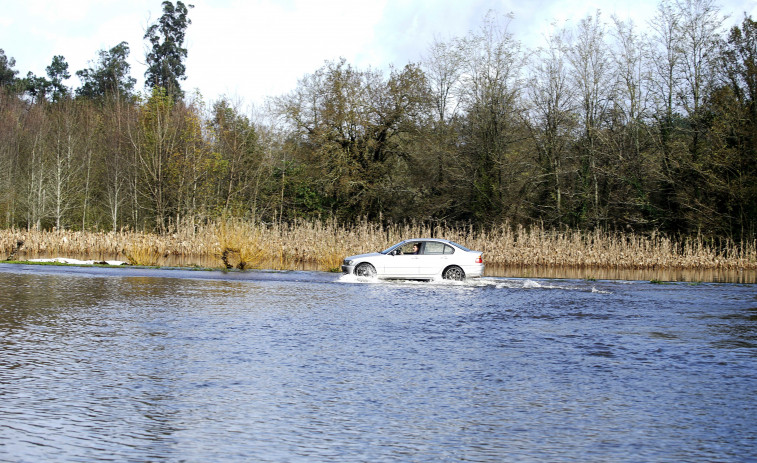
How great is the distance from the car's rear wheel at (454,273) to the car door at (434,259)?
22 cm

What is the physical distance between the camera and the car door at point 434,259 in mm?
26531

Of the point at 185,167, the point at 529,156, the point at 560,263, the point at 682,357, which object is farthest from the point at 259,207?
the point at 682,357

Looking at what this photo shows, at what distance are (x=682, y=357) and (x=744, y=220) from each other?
36655mm

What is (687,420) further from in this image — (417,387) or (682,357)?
(682,357)

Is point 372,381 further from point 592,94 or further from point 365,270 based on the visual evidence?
point 592,94

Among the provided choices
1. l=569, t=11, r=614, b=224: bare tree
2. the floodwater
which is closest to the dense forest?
l=569, t=11, r=614, b=224: bare tree

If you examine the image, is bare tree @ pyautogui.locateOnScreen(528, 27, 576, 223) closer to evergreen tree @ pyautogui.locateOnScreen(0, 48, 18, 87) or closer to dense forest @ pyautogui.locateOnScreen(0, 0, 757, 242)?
dense forest @ pyautogui.locateOnScreen(0, 0, 757, 242)

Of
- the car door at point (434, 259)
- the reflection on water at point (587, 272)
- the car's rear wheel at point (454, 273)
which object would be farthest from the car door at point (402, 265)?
the reflection on water at point (587, 272)

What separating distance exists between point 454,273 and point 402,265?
1859mm

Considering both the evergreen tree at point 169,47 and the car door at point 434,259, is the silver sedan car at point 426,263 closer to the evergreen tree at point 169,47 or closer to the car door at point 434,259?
the car door at point 434,259

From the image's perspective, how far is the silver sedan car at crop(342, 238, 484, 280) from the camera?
26328 millimetres

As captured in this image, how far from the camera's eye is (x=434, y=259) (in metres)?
26.6

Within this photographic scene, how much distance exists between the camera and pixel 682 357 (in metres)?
11.7

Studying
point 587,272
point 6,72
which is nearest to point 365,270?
point 587,272
